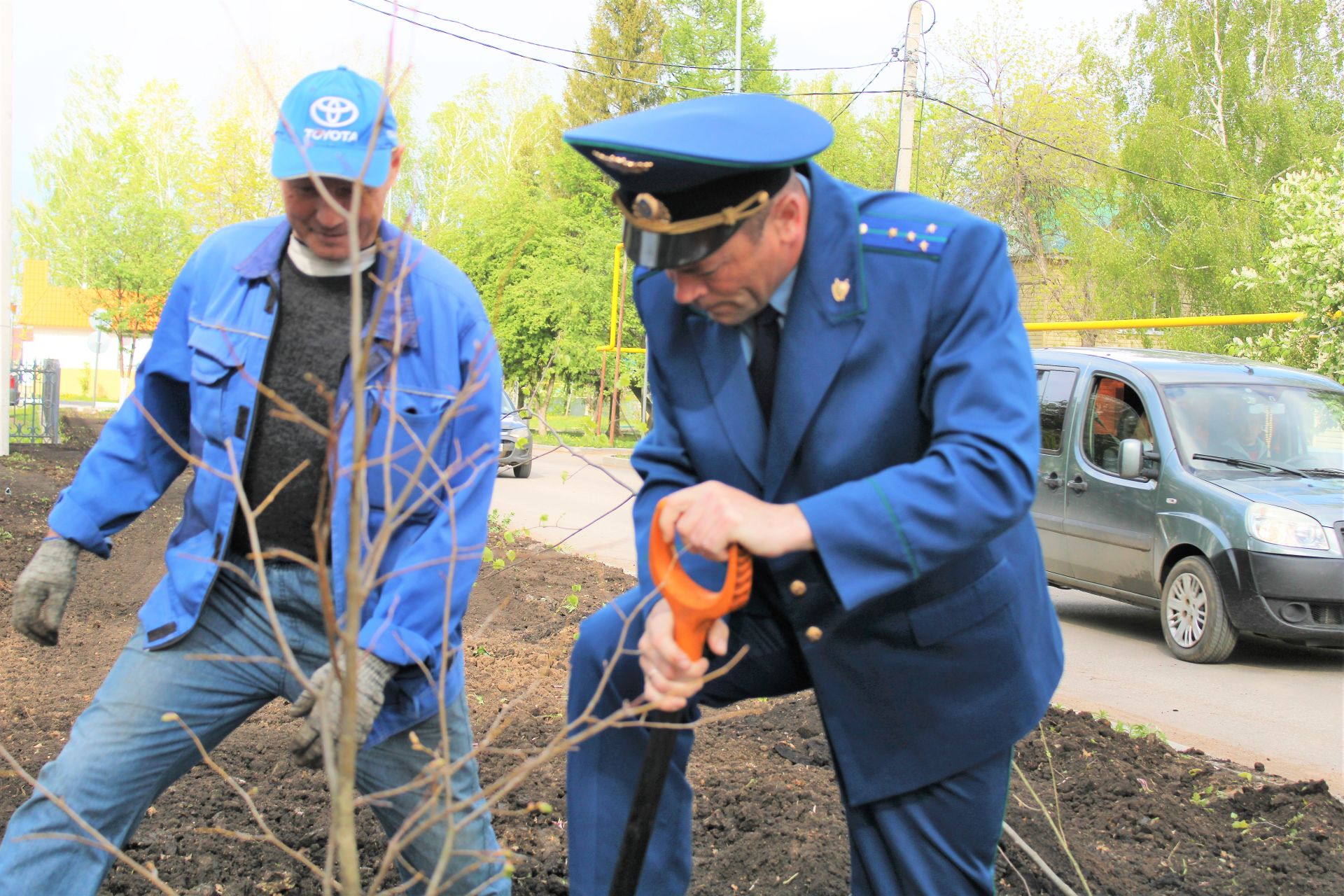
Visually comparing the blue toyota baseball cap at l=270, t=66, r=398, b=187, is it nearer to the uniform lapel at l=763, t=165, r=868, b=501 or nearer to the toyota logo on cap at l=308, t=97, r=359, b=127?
the toyota logo on cap at l=308, t=97, r=359, b=127

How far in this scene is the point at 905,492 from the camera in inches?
72.9

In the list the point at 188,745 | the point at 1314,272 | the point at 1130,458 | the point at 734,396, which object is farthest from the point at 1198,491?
the point at 188,745

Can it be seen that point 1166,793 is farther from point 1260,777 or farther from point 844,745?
point 844,745

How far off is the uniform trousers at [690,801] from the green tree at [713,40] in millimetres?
43848

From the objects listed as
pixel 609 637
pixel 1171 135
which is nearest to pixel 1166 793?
pixel 609 637

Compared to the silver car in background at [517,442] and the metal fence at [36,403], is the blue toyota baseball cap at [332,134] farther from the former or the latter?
the metal fence at [36,403]

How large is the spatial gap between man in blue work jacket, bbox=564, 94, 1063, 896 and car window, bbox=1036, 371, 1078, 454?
6.42 metres

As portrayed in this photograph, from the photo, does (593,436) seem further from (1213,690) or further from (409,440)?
(409,440)

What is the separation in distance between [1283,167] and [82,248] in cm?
2872

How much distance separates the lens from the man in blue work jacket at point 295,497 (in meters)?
2.35

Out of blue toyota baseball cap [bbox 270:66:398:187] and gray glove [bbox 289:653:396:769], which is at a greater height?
blue toyota baseball cap [bbox 270:66:398:187]

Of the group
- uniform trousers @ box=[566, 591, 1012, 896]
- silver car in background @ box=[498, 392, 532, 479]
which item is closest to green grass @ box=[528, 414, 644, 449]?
silver car in background @ box=[498, 392, 532, 479]

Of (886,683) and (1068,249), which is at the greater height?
(1068,249)

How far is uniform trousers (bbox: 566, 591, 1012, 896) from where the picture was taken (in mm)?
2148
